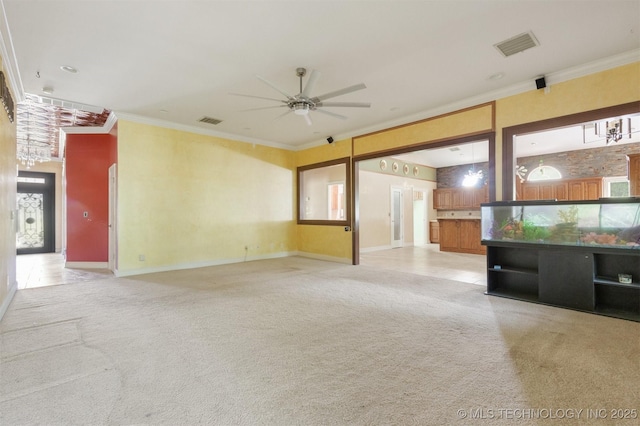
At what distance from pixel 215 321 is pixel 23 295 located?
322 centimetres

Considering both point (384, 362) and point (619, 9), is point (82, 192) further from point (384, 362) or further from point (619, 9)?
point (619, 9)

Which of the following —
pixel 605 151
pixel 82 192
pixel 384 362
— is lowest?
pixel 384 362

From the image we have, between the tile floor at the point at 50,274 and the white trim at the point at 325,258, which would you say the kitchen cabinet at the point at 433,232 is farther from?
the tile floor at the point at 50,274

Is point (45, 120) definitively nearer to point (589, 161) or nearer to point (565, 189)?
point (565, 189)

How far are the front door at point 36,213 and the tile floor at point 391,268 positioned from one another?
6.64 feet

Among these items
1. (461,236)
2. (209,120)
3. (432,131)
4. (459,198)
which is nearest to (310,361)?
(432,131)

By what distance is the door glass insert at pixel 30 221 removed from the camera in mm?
8949

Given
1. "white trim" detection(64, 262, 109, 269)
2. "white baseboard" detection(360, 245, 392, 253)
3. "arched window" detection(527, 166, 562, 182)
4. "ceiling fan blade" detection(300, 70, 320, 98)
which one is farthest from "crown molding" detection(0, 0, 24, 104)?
"arched window" detection(527, 166, 562, 182)

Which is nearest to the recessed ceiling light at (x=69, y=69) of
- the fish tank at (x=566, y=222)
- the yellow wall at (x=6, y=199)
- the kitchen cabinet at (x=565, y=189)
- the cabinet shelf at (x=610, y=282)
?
the yellow wall at (x=6, y=199)

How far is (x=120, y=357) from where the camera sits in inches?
89.7

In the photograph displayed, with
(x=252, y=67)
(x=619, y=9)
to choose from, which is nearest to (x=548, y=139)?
(x=619, y=9)

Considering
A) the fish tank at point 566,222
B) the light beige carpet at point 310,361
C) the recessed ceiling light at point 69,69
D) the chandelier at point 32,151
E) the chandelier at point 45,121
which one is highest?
the chandelier at point 45,121

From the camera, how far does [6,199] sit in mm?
3576

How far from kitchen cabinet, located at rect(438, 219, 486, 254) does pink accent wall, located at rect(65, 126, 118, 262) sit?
9.05 meters
